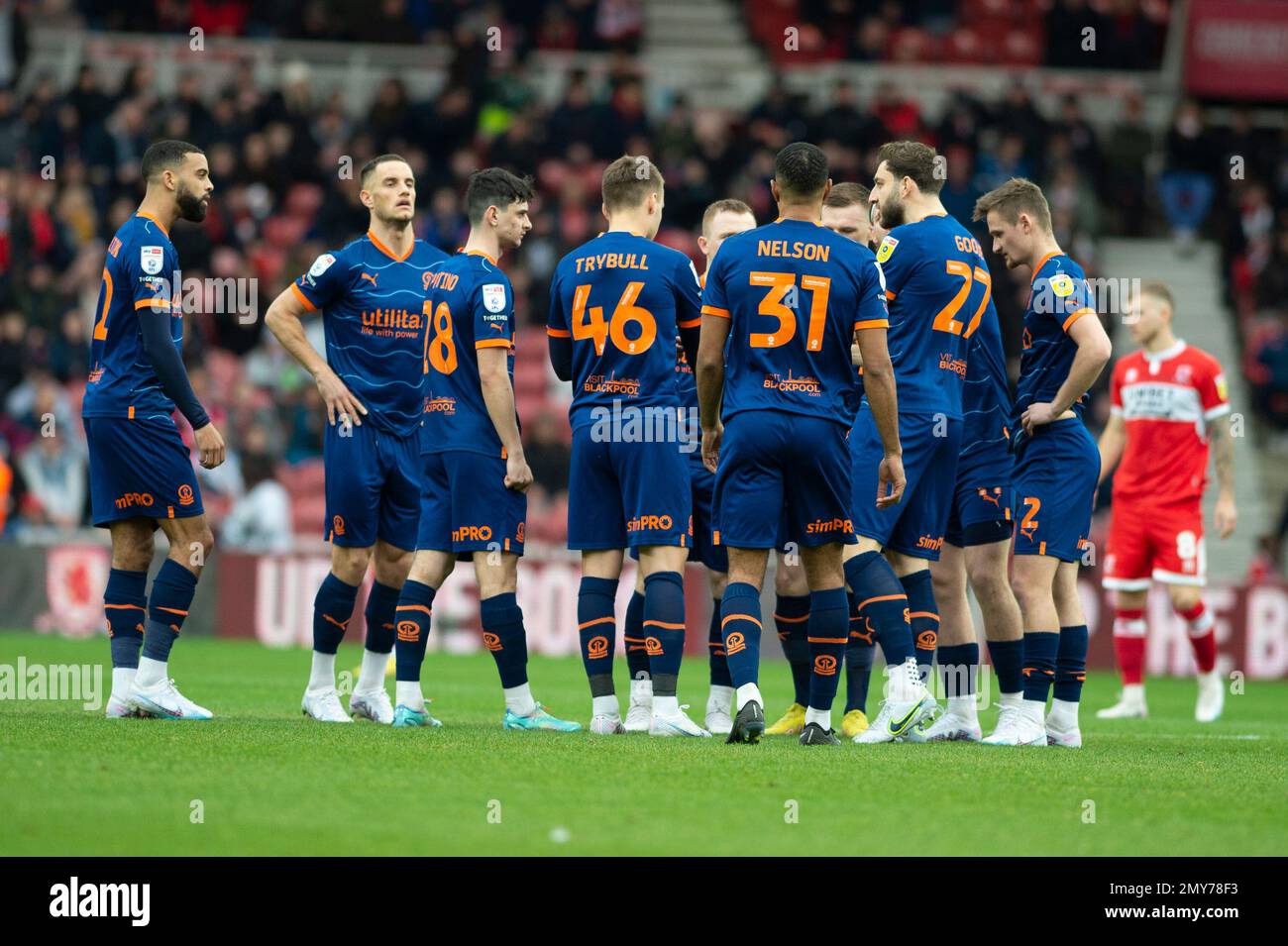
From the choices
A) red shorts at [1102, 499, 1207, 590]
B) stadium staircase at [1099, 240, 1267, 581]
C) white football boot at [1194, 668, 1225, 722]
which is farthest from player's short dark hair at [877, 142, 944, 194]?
stadium staircase at [1099, 240, 1267, 581]

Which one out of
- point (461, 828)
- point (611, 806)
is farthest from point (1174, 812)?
point (461, 828)

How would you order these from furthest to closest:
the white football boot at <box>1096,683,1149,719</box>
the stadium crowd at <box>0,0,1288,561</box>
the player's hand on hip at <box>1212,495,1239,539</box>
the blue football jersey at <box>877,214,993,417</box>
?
the stadium crowd at <box>0,0,1288,561</box> < the player's hand on hip at <box>1212,495,1239,539</box> < the white football boot at <box>1096,683,1149,719</box> < the blue football jersey at <box>877,214,993,417</box>

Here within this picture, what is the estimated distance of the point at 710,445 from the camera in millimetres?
8305

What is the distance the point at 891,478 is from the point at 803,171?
4.77ft

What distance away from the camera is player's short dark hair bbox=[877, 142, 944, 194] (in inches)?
352

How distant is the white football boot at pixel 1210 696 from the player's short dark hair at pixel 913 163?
5.39m

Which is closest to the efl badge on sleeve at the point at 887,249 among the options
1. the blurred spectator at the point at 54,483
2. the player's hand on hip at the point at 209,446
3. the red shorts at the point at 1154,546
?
the player's hand on hip at the point at 209,446

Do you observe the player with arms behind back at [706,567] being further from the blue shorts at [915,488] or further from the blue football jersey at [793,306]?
the blue football jersey at [793,306]

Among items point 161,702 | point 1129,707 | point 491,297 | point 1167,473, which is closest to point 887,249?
point 491,297

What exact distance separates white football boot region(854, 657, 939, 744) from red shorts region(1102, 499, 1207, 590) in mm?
4756

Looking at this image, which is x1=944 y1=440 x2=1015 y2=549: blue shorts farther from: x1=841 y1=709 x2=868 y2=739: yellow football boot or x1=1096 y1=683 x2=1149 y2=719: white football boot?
x1=1096 y1=683 x2=1149 y2=719: white football boot

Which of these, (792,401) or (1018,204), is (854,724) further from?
(1018,204)

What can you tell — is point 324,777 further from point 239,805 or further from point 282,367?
point 282,367

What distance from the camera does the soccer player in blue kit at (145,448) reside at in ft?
28.7
